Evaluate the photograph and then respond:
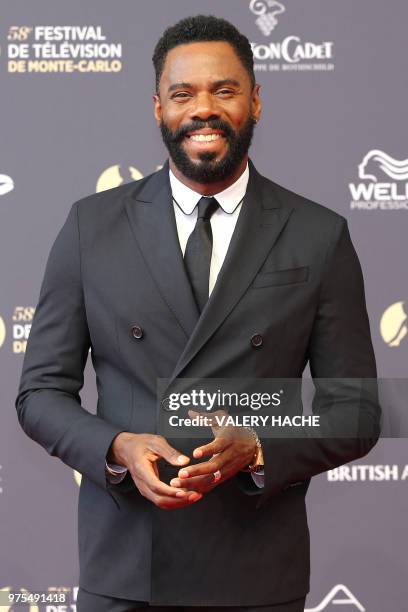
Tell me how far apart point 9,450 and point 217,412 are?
59.6 inches

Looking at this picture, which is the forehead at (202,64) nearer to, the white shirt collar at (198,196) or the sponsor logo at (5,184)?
the white shirt collar at (198,196)

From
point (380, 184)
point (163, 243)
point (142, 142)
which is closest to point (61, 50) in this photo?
point (142, 142)

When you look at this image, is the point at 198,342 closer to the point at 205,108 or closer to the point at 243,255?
the point at 243,255

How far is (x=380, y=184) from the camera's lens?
310cm

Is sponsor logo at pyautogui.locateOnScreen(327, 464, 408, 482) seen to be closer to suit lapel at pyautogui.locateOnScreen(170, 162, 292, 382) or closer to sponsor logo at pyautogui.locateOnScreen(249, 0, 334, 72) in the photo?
sponsor logo at pyautogui.locateOnScreen(249, 0, 334, 72)

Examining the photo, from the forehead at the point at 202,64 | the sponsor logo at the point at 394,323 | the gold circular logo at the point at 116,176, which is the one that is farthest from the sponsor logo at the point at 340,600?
the forehead at the point at 202,64

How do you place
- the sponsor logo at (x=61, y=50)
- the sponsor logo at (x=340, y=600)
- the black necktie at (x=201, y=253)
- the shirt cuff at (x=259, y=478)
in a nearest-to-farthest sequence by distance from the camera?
the shirt cuff at (x=259, y=478) < the black necktie at (x=201, y=253) < the sponsor logo at (x=61, y=50) < the sponsor logo at (x=340, y=600)

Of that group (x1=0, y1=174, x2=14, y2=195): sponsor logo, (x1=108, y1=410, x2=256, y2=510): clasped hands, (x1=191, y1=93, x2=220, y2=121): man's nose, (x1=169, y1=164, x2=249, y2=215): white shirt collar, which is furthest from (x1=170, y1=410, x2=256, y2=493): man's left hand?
(x1=0, y1=174, x2=14, y2=195): sponsor logo

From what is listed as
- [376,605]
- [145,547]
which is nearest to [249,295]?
[145,547]

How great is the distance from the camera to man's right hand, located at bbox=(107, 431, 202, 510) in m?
1.59

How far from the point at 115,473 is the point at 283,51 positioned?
5.55 ft

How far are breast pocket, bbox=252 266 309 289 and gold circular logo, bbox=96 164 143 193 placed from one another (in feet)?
4.49

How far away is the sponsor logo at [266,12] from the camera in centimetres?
305

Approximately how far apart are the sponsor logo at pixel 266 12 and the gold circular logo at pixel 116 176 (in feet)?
1.73
